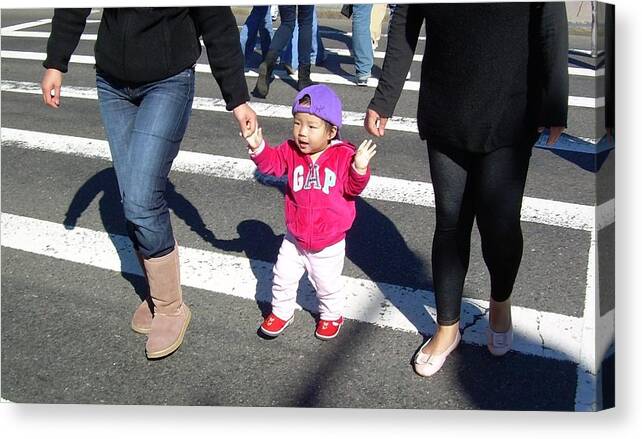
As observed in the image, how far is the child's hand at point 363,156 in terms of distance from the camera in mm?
2783

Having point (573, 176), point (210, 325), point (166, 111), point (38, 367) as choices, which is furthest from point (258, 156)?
point (573, 176)

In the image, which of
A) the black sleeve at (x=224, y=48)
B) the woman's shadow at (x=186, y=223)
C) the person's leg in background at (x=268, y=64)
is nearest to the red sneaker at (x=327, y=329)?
the woman's shadow at (x=186, y=223)

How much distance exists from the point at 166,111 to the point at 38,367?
1156mm

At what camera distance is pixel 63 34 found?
2947 mm

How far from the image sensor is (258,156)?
2961mm

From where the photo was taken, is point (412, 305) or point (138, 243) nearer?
point (138, 243)

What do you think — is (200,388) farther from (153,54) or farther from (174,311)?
(153,54)

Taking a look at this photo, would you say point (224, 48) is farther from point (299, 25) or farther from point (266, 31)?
point (266, 31)

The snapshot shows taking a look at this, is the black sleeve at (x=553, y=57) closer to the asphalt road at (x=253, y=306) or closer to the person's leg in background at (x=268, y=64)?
the asphalt road at (x=253, y=306)

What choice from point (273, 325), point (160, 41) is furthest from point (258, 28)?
point (273, 325)

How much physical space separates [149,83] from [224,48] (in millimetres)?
313

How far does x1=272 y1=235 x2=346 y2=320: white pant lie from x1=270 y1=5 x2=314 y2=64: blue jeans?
1.00 metres

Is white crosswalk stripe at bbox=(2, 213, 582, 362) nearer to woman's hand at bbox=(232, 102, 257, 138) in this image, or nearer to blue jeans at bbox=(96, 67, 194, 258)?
blue jeans at bbox=(96, 67, 194, 258)

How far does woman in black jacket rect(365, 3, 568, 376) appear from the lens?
2.43 meters
